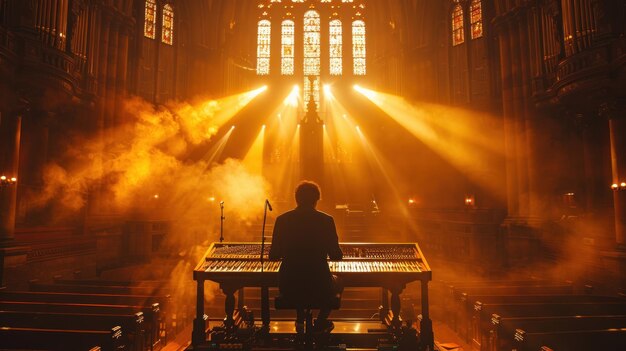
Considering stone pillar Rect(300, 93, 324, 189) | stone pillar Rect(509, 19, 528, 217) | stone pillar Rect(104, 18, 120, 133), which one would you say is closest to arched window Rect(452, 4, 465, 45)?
stone pillar Rect(509, 19, 528, 217)

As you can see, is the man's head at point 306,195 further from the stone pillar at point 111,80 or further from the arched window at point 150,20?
the arched window at point 150,20

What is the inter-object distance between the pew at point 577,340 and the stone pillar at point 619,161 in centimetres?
591

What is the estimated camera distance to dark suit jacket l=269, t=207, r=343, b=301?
12.3ft

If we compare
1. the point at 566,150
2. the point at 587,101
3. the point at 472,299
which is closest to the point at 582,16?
the point at 587,101

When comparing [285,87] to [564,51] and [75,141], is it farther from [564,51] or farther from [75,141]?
[564,51]

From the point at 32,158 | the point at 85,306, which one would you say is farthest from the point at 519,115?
the point at 32,158

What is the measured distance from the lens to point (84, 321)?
541 cm

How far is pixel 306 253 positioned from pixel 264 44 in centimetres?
2327

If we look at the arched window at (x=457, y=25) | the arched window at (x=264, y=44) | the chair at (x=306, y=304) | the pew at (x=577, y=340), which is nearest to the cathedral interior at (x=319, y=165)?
the pew at (x=577, y=340)

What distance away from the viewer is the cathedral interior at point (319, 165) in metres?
5.95

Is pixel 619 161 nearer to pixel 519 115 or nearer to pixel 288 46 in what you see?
pixel 519 115

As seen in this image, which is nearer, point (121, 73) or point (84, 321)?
point (84, 321)

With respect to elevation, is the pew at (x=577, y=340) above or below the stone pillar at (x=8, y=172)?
below

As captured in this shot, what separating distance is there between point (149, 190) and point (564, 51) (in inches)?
599
